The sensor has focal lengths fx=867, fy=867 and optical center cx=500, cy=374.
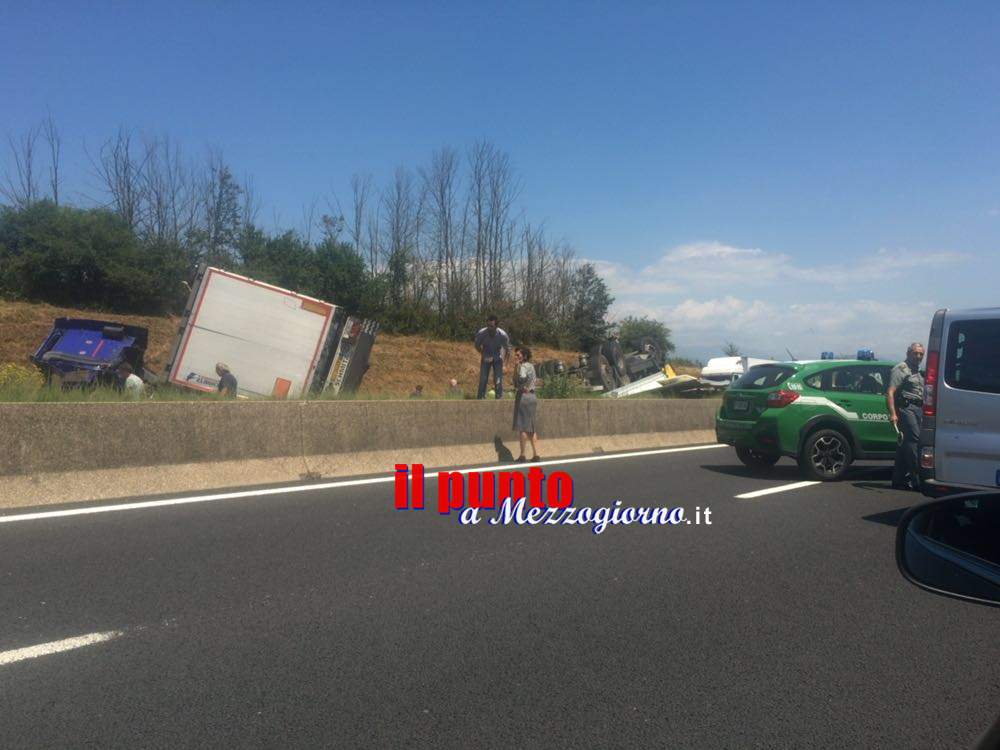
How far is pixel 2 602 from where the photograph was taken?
17.3 ft

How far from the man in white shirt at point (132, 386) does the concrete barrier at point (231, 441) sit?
1.05 m

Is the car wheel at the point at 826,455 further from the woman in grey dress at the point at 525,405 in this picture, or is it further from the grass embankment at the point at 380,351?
the grass embankment at the point at 380,351

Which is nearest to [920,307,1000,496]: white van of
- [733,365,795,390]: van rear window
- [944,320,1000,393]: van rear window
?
[944,320,1000,393]: van rear window

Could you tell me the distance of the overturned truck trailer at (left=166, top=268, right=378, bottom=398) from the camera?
58.4 feet

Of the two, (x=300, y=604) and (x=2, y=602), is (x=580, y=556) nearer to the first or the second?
(x=300, y=604)

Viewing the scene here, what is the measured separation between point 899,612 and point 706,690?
214 centimetres

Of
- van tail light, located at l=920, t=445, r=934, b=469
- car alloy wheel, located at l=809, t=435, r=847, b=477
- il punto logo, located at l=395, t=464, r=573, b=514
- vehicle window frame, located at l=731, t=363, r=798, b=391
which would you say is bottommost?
il punto logo, located at l=395, t=464, r=573, b=514

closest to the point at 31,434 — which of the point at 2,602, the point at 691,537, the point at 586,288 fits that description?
the point at 2,602

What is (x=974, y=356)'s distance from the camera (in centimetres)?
741

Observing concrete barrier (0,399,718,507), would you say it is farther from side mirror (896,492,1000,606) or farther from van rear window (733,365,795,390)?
side mirror (896,492,1000,606)

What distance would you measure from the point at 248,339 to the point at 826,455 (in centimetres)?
1158

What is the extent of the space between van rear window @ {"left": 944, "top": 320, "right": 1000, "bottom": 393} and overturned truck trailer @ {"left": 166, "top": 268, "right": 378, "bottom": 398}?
1289cm

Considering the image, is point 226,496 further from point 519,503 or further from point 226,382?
point 226,382

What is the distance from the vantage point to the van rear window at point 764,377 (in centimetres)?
1191
